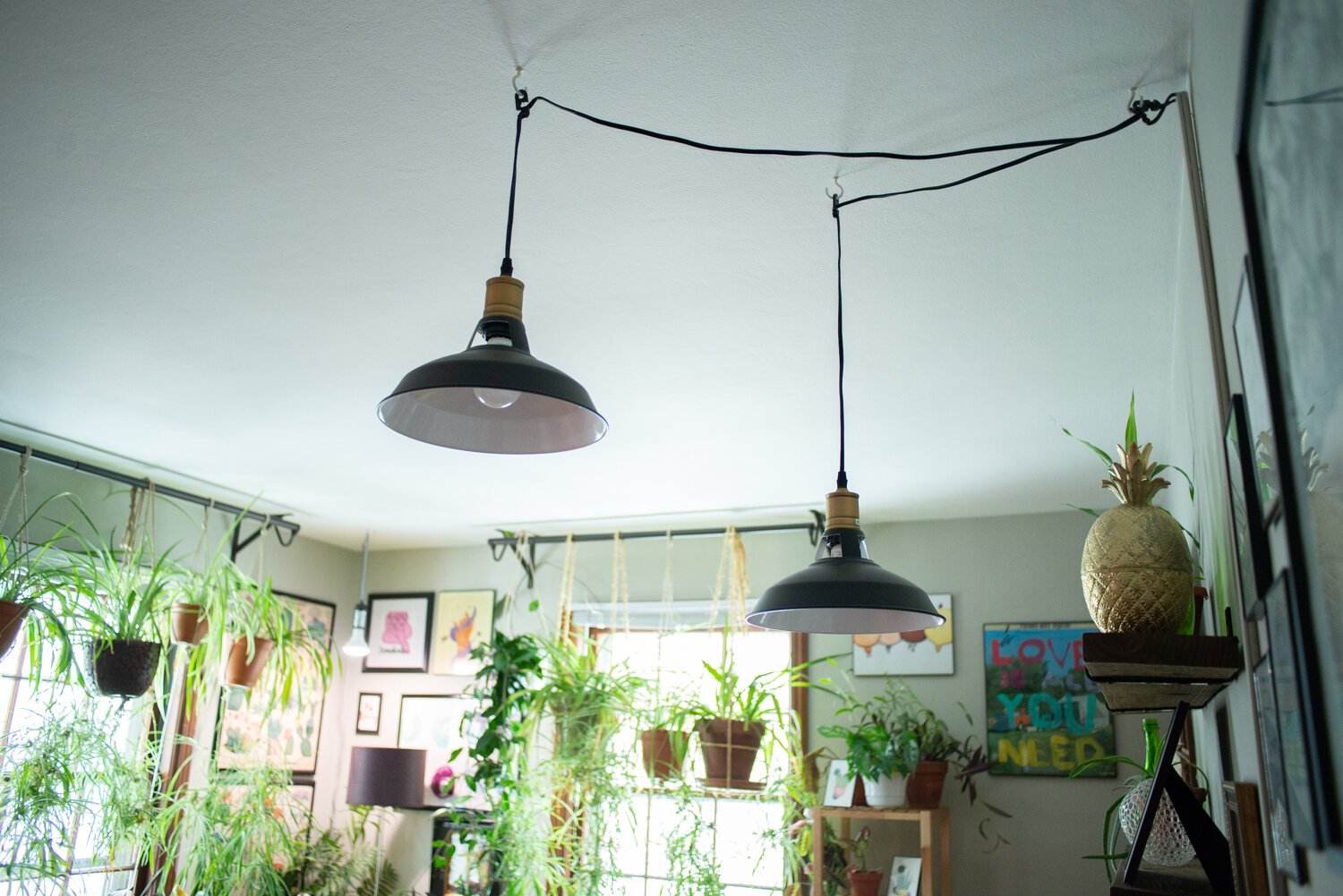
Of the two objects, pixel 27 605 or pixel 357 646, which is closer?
pixel 27 605

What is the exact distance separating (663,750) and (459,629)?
63.5 inches

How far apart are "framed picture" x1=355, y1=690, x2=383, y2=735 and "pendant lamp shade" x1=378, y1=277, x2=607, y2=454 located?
4080 mm

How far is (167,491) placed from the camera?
439 centimetres

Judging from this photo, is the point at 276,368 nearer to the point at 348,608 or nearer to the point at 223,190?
the point at 223,190

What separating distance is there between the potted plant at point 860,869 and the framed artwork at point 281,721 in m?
2.26

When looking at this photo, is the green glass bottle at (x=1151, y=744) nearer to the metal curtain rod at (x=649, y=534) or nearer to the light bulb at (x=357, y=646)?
the metal curtain rod at (x=649, y=534)

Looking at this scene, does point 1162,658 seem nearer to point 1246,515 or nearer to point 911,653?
point 1246,515

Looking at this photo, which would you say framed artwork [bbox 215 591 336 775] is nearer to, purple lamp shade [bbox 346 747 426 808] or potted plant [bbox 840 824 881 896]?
purple lamp shade [bbox 346 747 426 808]

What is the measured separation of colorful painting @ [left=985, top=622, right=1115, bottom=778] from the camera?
4070mm

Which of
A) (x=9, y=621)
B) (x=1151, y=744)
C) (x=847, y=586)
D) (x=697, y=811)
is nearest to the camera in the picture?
(x=847, y=586)

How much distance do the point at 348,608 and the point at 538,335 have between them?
338cm

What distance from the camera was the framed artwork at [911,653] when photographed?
4.39 metres

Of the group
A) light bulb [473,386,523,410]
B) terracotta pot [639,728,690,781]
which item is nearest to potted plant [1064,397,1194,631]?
light bulb [473,386,523,410]

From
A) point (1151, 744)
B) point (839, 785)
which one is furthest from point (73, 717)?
point (1151, 744)
